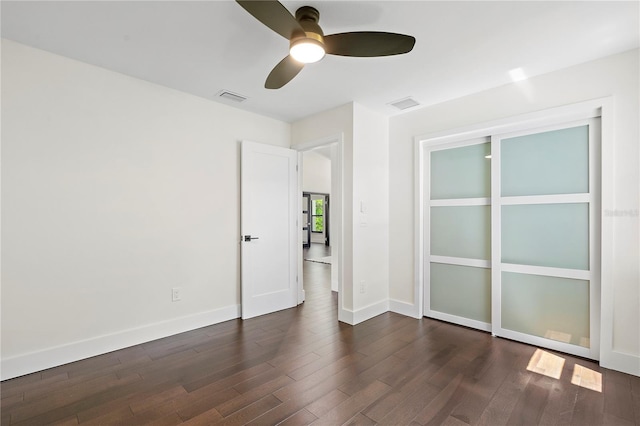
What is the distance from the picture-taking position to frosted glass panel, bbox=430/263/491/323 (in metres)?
3.31

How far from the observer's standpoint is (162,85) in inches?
121

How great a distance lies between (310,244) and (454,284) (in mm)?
→ 8248

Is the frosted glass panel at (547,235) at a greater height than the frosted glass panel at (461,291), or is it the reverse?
the frosted glass panel at (547,235)

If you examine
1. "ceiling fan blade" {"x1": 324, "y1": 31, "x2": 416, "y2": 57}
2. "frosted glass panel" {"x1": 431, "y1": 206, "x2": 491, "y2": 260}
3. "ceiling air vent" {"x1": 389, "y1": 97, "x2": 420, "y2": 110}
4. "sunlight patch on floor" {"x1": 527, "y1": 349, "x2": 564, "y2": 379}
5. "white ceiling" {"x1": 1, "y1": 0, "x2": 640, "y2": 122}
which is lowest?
"sunlight patch on floor" {"x1": 527, "y1": 349, "x2": 564, "y2": 379}

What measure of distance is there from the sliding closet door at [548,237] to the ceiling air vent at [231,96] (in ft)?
9.14

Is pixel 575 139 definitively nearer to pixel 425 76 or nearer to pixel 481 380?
pixel 425 76

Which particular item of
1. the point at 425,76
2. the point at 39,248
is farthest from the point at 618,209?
the point at 39,248

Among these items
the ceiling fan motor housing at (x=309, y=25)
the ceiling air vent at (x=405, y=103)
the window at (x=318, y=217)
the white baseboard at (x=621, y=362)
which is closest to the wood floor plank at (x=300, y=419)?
the ceiling fan motor housing at (x=309, y=25)

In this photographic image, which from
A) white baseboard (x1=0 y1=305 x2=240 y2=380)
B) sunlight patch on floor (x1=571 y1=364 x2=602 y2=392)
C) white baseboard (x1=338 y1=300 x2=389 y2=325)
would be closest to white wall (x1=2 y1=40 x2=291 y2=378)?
white baseboard (x1=0 y1=305 x2=240 y2=380)

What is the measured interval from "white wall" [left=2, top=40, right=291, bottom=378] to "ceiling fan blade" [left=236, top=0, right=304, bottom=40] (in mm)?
1933

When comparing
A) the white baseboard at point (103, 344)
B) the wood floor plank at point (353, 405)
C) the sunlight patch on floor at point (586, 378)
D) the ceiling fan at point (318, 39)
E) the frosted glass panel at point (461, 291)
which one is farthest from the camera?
the frosted glass panel at point (461, 291)

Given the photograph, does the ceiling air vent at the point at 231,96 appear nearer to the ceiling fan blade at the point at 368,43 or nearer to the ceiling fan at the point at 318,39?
the ceiling fan at the point at 318,39

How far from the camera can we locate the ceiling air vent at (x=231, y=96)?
128 inches

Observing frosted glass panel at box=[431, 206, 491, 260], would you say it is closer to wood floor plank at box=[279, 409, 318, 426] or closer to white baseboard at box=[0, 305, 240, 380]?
wood floor plank at box=[279, 409, 318, 426]
